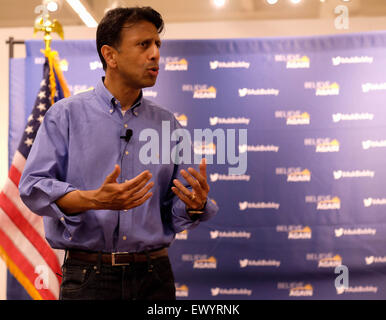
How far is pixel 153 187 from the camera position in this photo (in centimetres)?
173

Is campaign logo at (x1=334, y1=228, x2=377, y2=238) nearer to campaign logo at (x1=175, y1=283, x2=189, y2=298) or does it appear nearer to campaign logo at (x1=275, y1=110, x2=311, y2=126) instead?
campaign logo at (x1=275, y1=110, x2=311, y2=126)

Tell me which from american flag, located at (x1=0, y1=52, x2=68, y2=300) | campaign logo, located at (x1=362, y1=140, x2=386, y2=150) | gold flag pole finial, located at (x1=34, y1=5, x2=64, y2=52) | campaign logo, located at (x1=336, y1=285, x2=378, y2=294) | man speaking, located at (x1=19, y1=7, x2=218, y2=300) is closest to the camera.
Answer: man speaking, located at (x1=19, y1=7, x2=218, y2=300)

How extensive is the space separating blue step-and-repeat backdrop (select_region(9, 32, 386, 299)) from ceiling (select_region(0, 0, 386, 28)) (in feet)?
2.50

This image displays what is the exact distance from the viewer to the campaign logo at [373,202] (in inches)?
151

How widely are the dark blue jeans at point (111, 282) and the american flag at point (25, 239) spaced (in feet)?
5.81

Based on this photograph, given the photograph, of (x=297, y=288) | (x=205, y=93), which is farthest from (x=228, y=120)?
(x=297, y=288)

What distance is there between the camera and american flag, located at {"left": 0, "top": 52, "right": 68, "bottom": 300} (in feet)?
10.7

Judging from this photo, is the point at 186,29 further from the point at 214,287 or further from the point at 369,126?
the point at 214,287

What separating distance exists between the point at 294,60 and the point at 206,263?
6.26 ft

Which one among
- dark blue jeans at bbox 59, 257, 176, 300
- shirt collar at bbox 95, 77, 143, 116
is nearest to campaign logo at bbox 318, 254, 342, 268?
dark blue jeans at bbox 59, 257, 176, 300

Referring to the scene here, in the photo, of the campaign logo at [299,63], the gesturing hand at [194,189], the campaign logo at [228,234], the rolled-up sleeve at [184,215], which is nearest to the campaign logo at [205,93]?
the campaign logo at [299,63]

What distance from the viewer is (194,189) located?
5.27 feet

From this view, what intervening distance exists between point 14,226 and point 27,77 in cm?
134

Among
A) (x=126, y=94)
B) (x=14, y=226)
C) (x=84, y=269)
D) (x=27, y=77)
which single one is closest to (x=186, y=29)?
(x=27, y=77)
